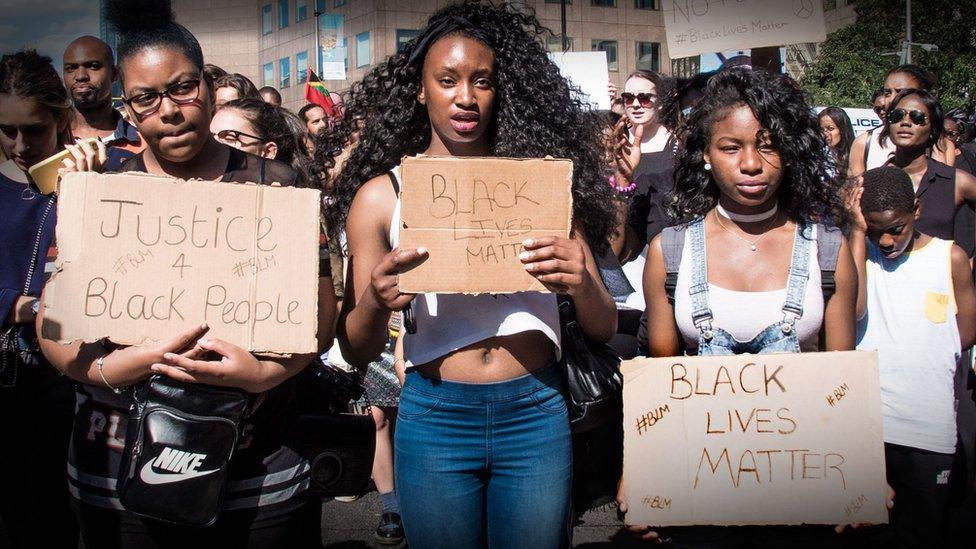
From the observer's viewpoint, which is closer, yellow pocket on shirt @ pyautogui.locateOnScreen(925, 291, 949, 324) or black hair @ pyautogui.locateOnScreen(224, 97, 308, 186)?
yellow pocket on shirt @ pyautogui.locateOnScreen(925, 291, 949, 324)

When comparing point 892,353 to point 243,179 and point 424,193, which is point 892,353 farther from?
point 243,179

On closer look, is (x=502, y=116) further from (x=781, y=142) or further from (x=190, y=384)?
(x=190, y=384)

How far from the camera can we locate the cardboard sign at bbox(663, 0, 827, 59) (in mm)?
6355

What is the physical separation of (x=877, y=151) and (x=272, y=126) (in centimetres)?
456

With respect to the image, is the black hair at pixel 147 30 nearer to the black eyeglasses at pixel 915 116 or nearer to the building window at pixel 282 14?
the black eyeglasses at pixel 915 116

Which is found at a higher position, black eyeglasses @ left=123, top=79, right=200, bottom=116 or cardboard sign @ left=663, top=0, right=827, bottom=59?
cardboard sign @ left=663, top=0, right=827, bottom=59

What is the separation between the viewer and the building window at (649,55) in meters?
37.6

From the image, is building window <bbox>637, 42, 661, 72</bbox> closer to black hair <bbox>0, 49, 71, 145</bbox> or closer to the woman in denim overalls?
black hair <bbox>0, 49, 71, 145</bbox>

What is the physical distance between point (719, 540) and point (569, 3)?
110 ft

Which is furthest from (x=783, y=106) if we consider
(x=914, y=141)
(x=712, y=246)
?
(x=914, y=141)

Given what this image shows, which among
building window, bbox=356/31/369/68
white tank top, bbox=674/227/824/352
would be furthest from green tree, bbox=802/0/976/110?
white tank top, bbox=674/227/824/352

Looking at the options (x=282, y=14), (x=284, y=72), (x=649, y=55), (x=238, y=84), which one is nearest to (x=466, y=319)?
(x=238, y=84)

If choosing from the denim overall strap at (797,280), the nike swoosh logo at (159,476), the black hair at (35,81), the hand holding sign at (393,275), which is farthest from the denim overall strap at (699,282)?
the black hair at (35,81)

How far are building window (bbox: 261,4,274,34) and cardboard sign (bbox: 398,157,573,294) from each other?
101ft
